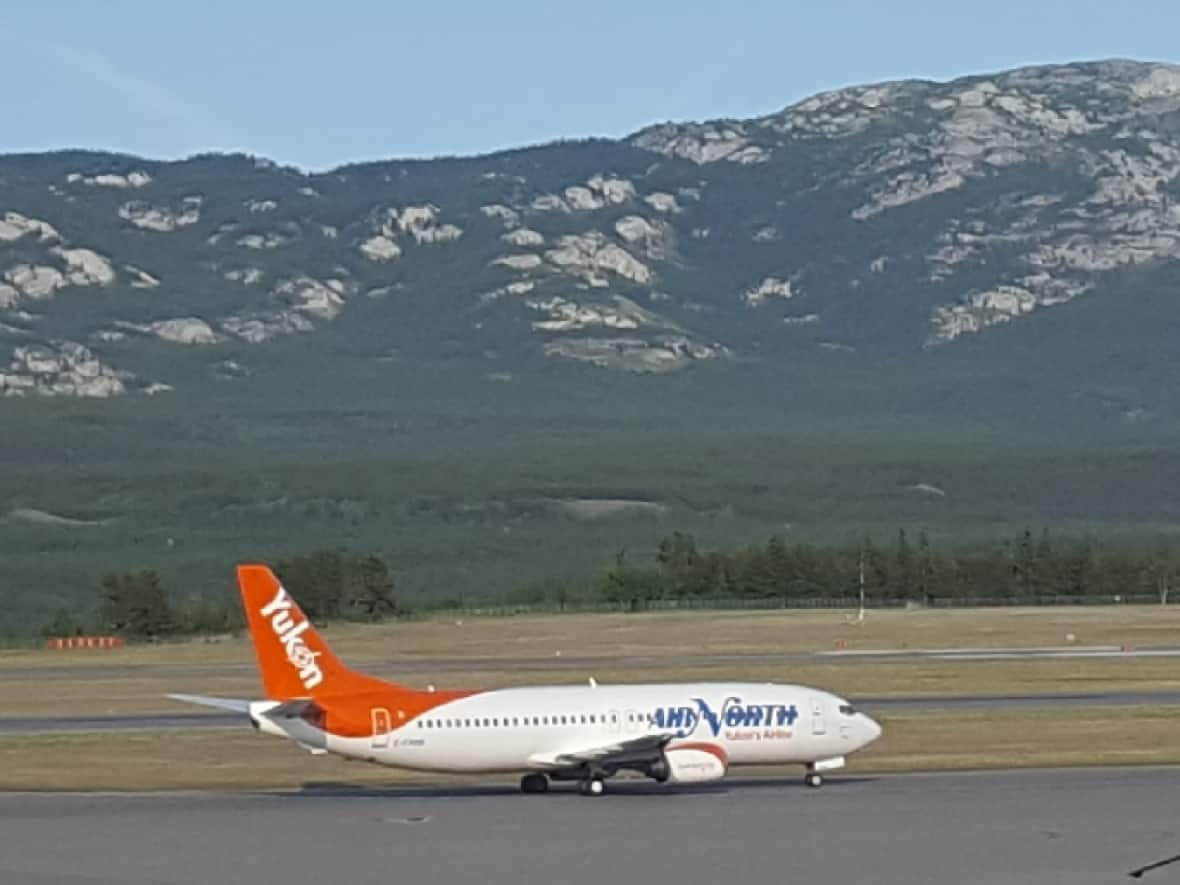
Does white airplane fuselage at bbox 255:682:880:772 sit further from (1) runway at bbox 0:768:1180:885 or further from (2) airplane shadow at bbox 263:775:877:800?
(1) runway at bbox 0:768:1180:885

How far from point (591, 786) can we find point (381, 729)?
5.06 meters

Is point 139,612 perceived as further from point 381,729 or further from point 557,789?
point 381,729

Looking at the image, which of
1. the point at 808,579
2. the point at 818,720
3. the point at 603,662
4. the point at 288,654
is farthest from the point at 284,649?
the point at 808,579

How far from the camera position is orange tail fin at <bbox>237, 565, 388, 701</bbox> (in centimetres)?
5584

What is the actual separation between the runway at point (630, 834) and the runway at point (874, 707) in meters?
19.1

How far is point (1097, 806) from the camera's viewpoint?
51.8m

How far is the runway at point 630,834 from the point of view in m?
43.2

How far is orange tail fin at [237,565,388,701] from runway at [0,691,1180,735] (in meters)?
20.5

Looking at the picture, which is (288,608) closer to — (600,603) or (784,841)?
(784,841)

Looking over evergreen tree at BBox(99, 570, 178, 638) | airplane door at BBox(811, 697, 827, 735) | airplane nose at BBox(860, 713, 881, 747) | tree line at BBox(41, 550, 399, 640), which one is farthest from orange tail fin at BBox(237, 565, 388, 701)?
evergreen tree at BBox(99, 570, 178, 638)

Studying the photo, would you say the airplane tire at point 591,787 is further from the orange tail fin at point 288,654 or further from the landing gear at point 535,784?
the orange tail fin at point 288,654

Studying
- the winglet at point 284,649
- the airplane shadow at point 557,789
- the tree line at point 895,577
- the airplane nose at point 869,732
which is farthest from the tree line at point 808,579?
the winglet at point 284,649

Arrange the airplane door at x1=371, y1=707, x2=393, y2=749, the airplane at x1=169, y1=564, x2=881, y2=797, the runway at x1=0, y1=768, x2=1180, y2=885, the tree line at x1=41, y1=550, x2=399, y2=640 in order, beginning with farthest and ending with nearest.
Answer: the tree line at x1=41, y1=550, x2=399, y2=640 → the airplane at x1=169, y1=564, x2=881, y2=797 → the airplane door at x1=371, y1=707, x2=393, y2=749 → the runway at x1=0, y1=768, x2=1180, y2=885

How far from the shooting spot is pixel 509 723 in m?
56.0
